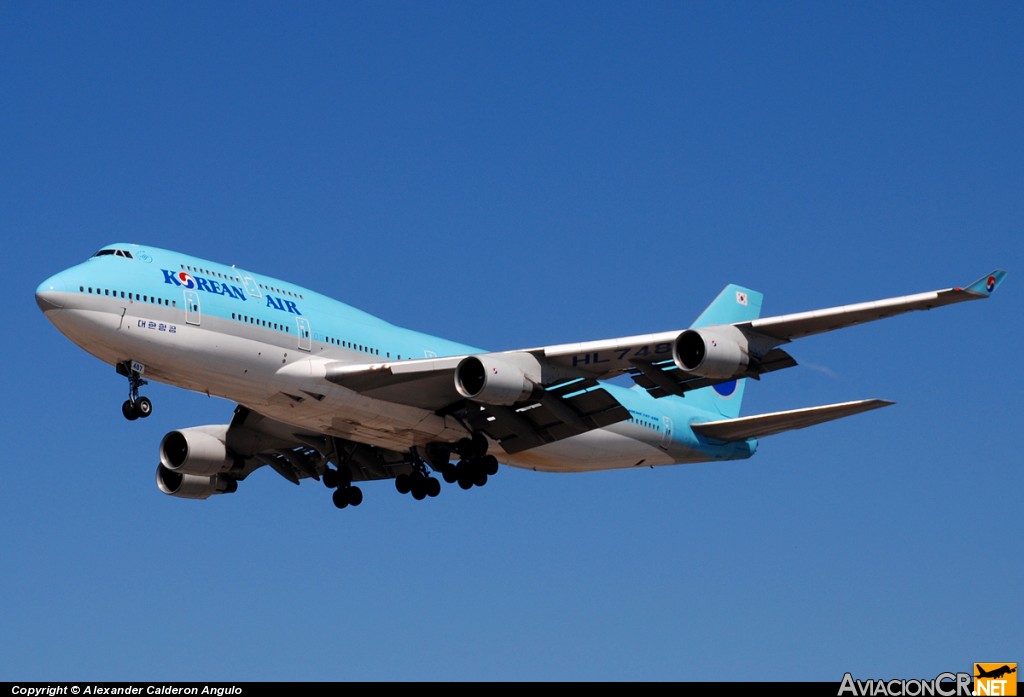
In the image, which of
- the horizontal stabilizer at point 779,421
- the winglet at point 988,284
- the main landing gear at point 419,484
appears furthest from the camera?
the main landing gear at point 419,484

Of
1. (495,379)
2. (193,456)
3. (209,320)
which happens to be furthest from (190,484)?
(495,379)

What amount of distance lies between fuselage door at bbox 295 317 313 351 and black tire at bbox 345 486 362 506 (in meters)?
7.49

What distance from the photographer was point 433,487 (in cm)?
3994

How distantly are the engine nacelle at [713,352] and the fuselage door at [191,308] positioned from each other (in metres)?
11.1

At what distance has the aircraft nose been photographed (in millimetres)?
31406

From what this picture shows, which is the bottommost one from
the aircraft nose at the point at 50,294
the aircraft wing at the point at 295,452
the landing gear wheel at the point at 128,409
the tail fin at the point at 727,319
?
the landing gear wheel at the point at 128,409

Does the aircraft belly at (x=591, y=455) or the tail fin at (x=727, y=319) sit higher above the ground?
the tail fin at (x=727, y=319)

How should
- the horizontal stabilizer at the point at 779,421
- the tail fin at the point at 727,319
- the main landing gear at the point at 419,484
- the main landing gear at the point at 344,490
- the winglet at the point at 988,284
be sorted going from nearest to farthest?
the winglet at the point at 988,284 → the horizontal stabilizer at the point at 779,421 → the main landing gear at the point at 419,484 → the main landing gear at the point at 344,490 → the tail fin at the point at 727,319

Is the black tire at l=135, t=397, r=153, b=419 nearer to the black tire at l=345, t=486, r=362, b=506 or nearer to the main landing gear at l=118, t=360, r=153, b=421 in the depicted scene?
the main landing gear at l=118, t=360, r=153, b=421

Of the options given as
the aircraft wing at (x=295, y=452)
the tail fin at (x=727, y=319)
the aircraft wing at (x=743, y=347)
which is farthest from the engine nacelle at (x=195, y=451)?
the tail fin at (x=727, y=319)

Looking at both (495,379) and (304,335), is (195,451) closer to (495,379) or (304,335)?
(304,335)

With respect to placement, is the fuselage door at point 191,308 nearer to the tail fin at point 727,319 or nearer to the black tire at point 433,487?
the black tire at point 433,487

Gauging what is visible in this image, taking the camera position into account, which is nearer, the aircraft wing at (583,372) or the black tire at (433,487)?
the aircraft wing at (583,372)

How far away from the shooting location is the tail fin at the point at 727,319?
154 ft
